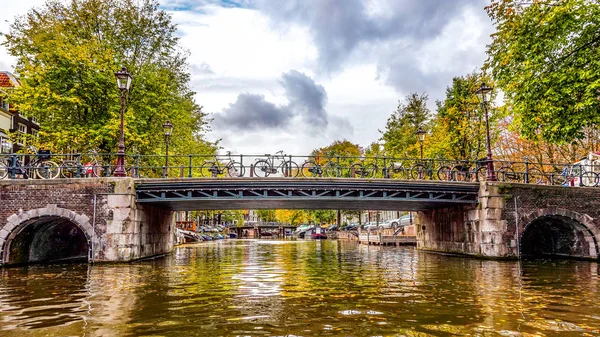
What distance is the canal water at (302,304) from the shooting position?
5.91m

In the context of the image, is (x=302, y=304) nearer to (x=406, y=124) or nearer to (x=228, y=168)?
(x=228, y=168)

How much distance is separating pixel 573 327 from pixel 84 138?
22.5m

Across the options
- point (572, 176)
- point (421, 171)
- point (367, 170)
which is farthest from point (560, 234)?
point (367, 170)

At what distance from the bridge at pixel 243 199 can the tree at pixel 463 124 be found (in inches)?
388

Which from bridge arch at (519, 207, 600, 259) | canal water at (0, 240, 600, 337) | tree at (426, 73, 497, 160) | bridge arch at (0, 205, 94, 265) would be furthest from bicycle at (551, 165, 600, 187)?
bridge arch at (0, 205, 94, 265)

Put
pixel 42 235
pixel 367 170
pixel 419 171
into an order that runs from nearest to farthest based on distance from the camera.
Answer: pixel 42 235, pixel 419 171, pixel 367 170

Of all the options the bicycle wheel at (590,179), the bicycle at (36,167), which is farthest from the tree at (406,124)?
the bicycle at (36,167)

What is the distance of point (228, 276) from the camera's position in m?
12.7

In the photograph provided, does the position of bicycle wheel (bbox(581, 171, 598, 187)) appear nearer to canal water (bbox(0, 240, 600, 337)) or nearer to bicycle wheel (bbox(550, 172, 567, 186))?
bicycle wheel (bbox(550, 172, 567, 186))

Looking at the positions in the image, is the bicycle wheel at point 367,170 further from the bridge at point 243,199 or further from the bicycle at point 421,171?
the bicycle at point 421,171

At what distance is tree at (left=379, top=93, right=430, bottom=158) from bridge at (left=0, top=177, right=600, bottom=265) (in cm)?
1805

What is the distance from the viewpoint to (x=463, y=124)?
2992 centimetres

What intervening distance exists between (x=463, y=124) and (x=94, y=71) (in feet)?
75.5

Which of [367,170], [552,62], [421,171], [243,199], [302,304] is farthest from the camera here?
[367,170]
